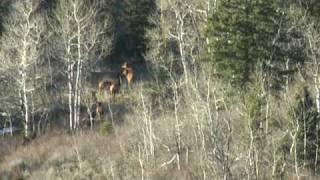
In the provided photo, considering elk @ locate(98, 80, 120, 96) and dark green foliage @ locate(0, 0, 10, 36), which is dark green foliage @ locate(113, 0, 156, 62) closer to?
elk @ locate(98, 80, 120, 96)

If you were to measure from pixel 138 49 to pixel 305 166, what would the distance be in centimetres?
2751

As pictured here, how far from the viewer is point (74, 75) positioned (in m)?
45.4

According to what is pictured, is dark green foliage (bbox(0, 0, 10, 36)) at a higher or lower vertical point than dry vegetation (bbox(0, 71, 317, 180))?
higher

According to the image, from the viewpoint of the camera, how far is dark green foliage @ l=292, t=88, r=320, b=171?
26.6 m

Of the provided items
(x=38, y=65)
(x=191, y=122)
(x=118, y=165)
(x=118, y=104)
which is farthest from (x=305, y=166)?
(x=38, y=65)

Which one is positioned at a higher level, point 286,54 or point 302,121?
point 286,54

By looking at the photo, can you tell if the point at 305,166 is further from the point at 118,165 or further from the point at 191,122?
the point at 118,165

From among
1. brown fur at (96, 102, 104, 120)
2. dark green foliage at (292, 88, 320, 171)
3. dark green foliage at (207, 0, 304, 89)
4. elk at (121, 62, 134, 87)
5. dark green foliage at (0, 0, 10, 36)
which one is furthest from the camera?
dark green foliage at (0, 0, 10, 36)

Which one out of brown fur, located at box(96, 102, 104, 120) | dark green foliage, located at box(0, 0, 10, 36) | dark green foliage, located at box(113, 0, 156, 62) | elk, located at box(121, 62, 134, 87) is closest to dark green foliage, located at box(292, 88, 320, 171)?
brown fur, located at box(96, 102, 104, 120)

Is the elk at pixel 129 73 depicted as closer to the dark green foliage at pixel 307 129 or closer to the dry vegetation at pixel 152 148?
the dry vegetation at pixel 152 148

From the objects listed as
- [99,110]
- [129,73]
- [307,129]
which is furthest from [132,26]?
[307,129]

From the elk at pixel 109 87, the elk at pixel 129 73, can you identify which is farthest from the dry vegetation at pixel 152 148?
the elk at pixel 129 73

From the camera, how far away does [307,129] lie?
27.0m

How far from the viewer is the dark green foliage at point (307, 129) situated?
26.6 metres
